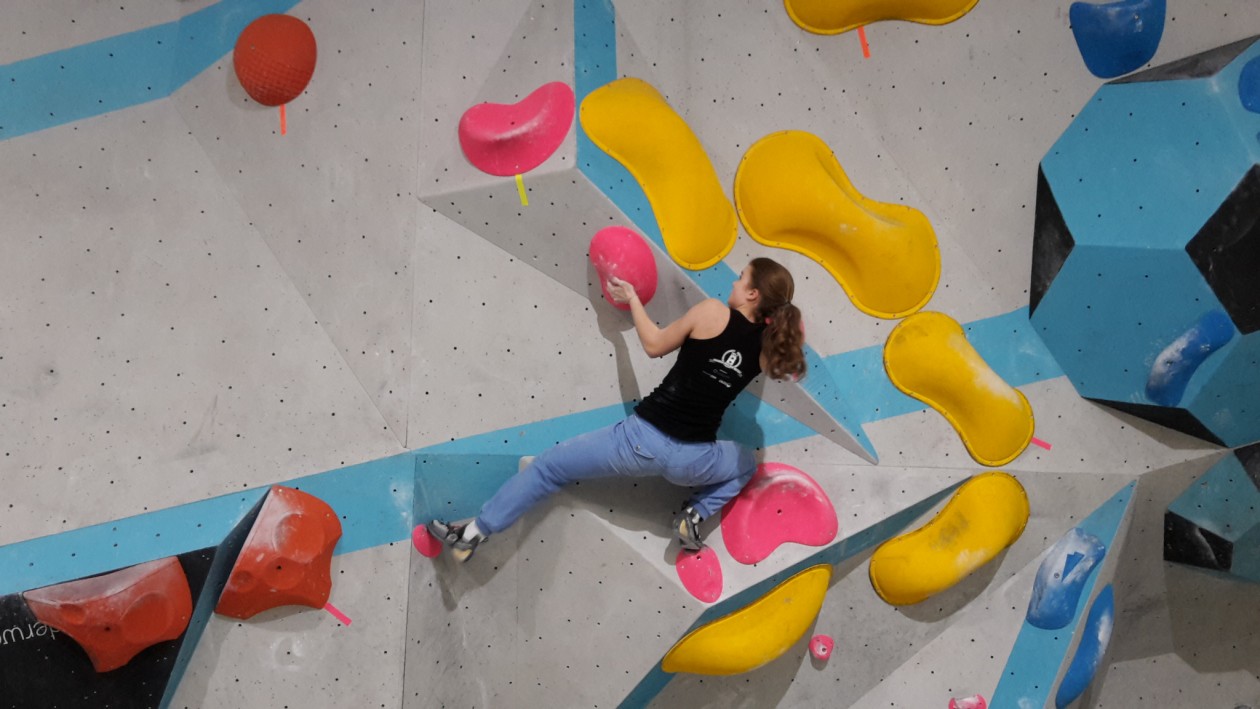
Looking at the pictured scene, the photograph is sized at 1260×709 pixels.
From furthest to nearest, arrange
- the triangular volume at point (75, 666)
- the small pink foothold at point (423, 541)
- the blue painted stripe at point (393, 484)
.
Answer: the small pink foothold at point (423, 541)
the blue painted stripe at point (393, 484)
the triangular volume at point (75, 666)

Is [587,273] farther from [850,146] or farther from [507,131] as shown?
[850,146]

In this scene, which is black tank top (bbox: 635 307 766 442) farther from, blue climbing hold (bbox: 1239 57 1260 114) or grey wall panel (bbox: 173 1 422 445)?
blue climbing hold (bbox: 1239 57 1260 114)

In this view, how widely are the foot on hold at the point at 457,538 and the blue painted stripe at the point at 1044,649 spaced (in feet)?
6.52

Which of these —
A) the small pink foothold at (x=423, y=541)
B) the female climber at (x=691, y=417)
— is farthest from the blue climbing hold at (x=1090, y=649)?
the small pink foothold at (x=423, y=541)

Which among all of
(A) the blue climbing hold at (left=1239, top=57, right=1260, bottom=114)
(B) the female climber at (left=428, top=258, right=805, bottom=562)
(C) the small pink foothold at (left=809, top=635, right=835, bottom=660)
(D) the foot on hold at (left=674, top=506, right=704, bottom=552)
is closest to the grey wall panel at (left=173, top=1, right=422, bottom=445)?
(B) the female climber at (left=428, top=258, right=805, bottom=562)

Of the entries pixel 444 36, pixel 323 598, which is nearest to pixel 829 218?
pixel 444 36

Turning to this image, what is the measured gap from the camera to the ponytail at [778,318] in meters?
3.17

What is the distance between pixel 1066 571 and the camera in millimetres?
3803

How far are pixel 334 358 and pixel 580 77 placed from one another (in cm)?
124

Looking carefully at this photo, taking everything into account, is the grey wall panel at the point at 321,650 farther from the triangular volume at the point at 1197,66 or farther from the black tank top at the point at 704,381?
the triangular volume at the point at 1197,66

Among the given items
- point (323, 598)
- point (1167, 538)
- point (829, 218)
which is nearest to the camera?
point (323, 598)

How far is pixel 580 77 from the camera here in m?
3.50

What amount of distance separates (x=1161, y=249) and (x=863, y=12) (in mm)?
1315

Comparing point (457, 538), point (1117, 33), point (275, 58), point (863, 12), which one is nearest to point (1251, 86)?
point (1117, 33)
